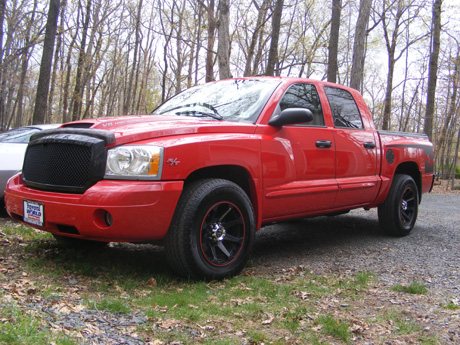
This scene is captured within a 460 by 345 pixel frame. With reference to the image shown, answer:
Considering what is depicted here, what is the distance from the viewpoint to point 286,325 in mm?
2762

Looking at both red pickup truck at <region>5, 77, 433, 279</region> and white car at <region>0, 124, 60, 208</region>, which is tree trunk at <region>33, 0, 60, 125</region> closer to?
white car at <region>0, 124, 60, 208</region>

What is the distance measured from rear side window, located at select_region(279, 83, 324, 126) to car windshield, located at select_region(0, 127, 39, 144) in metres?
4.00

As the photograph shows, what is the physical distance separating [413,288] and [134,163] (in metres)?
2.58

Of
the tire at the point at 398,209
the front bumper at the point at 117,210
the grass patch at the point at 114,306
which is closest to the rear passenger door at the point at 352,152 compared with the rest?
the tire at the point at 398,209

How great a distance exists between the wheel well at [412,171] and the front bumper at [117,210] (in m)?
4.21

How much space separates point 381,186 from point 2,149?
5.24 meters

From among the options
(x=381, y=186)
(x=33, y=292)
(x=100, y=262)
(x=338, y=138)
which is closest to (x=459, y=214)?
(x=381, y=186)

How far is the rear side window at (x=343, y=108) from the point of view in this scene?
16.7 feet

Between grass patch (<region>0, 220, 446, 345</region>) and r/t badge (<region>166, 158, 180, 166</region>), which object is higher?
r/t badge (<region>166, 158, 180, 166</region>)

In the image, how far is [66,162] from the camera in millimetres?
3305

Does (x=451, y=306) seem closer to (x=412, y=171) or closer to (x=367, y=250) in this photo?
(x=367, y=250)

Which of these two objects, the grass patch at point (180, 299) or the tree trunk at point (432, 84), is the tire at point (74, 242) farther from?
the tree trunk at point (432, 84)

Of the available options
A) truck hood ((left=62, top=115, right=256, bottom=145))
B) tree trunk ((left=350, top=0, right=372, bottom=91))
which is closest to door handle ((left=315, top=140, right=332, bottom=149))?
truck hood ((left=62, top=115, right=256, bottom=145))

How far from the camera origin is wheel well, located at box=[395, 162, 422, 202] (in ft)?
20.4
